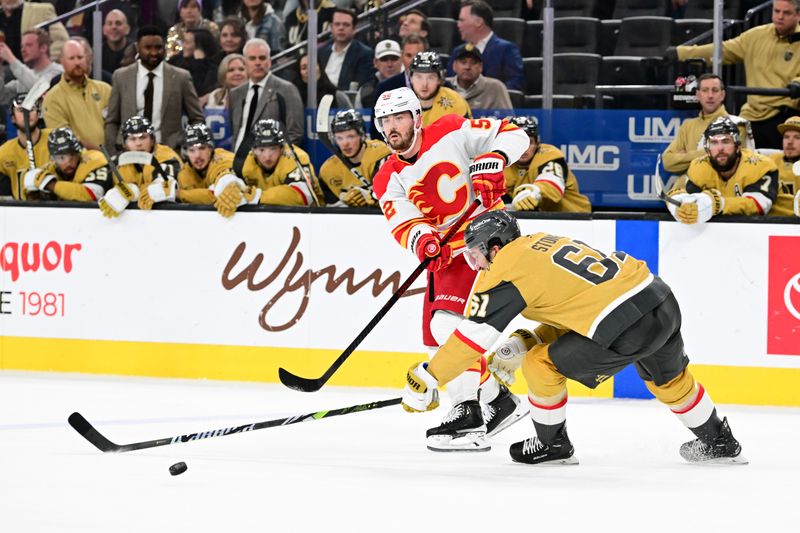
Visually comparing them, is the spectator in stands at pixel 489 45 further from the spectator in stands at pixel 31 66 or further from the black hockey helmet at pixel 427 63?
the spectator in stands at pixel 31 66

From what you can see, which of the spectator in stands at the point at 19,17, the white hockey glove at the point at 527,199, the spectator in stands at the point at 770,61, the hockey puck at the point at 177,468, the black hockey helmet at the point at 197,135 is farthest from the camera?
the spectator in stands at the point at 19,17

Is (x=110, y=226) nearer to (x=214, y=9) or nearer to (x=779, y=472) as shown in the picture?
(x=214, y=9)

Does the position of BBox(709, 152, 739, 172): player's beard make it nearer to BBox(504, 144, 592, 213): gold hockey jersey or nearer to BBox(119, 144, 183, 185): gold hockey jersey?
BBox(504, 144, 592, 213): gold hockey jersey

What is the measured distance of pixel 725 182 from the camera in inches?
247

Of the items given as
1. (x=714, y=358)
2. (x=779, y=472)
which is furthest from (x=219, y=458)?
(x=714, y=358)

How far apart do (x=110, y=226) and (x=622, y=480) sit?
3.50 metres

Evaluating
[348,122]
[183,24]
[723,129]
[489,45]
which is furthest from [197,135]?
[723,129]

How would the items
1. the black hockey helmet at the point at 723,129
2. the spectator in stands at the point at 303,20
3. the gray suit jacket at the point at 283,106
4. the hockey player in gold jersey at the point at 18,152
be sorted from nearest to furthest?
the black hockey helmet at the point at 723,129 → the gray suit jacket at the point at 283,106 → the spectator in stands at the point at 303,20 → the hockey player in gold jersey at the point at 18,152

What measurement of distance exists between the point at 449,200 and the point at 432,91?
1901mm

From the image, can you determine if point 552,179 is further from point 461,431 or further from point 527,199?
point 461,431

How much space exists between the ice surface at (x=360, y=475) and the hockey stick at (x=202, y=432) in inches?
1.9

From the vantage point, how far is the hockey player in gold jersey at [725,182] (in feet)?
19.7

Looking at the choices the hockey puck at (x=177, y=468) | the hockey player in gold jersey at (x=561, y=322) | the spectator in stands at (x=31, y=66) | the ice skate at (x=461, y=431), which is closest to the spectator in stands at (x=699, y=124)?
the ice skate at (x=461, y=431)

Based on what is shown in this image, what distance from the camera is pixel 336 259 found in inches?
257
